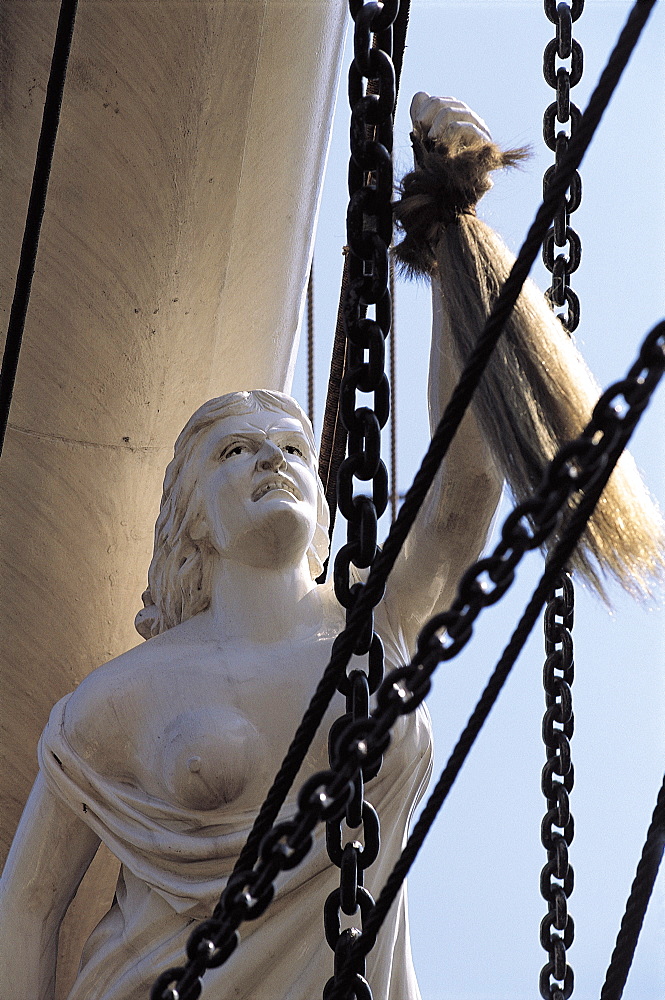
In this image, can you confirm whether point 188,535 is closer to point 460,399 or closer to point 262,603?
point 262,603

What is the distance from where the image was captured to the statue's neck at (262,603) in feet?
6.03

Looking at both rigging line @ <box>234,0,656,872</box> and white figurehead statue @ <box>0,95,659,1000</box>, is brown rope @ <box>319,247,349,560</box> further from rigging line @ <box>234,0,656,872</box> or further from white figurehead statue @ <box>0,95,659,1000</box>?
rigging line @ <box>234,0,656,872</box>

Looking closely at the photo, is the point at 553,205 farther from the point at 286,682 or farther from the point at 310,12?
the point at 310,12

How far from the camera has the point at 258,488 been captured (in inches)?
73.3

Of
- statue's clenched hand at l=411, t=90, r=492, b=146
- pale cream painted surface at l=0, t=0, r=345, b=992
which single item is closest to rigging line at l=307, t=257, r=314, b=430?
pale cream painted surface at l=0, t=0, r=345, b=992

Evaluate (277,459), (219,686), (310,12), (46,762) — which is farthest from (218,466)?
(310,12)

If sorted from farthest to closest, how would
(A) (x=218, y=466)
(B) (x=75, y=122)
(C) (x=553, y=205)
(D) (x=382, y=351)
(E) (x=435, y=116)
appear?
(B) (x=75, y=122) < (A) (x=218, y=466) < (E) (x=435, y=116) < (D) (x=382, y=351) < (C) (x=553, y=205)

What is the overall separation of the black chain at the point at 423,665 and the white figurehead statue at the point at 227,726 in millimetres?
594

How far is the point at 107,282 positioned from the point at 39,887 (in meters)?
0.92

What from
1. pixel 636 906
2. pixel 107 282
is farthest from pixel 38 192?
pixel 636 906

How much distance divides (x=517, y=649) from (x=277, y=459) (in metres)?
0.83

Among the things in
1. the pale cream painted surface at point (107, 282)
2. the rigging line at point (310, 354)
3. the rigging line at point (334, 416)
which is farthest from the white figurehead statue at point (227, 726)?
the rigging line at point (310, 354)

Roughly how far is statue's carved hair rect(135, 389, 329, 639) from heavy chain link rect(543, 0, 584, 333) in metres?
0.44

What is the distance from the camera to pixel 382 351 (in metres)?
1.17
